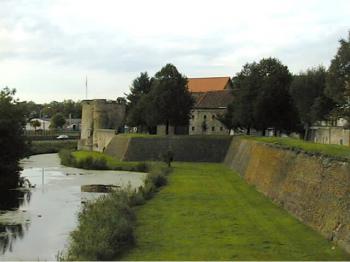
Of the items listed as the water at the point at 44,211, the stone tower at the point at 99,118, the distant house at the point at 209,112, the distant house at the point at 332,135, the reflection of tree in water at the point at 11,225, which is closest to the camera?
the water at the point at 44,211

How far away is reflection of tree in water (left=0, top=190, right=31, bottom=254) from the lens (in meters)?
17.7

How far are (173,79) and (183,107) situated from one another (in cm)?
281

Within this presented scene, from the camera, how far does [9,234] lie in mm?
18859

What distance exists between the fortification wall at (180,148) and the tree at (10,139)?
12936 mm

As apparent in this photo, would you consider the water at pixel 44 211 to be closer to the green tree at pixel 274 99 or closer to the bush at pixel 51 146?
the green tree at pixel 274 99

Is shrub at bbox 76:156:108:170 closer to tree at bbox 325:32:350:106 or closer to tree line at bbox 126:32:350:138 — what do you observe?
tree line at bbox 126:32:350:138

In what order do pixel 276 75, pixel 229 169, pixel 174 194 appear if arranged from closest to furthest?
pixel 174 194, pixel 229 169, pixel 276 75

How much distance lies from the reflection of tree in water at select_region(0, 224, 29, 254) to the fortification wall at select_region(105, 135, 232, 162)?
2638 cm

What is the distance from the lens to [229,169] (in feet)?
129

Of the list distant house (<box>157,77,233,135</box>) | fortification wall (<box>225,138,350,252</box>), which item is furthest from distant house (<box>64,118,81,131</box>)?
fortification wall (<box>225,138,350,252</box>)

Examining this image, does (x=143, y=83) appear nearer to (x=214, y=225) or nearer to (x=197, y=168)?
(x=197, y=168)

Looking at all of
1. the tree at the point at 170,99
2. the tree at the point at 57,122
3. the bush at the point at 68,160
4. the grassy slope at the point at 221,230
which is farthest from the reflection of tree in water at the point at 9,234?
the tree at the point at 57,122

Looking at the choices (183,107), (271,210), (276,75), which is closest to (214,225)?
(271,210)

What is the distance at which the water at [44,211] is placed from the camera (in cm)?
1695
